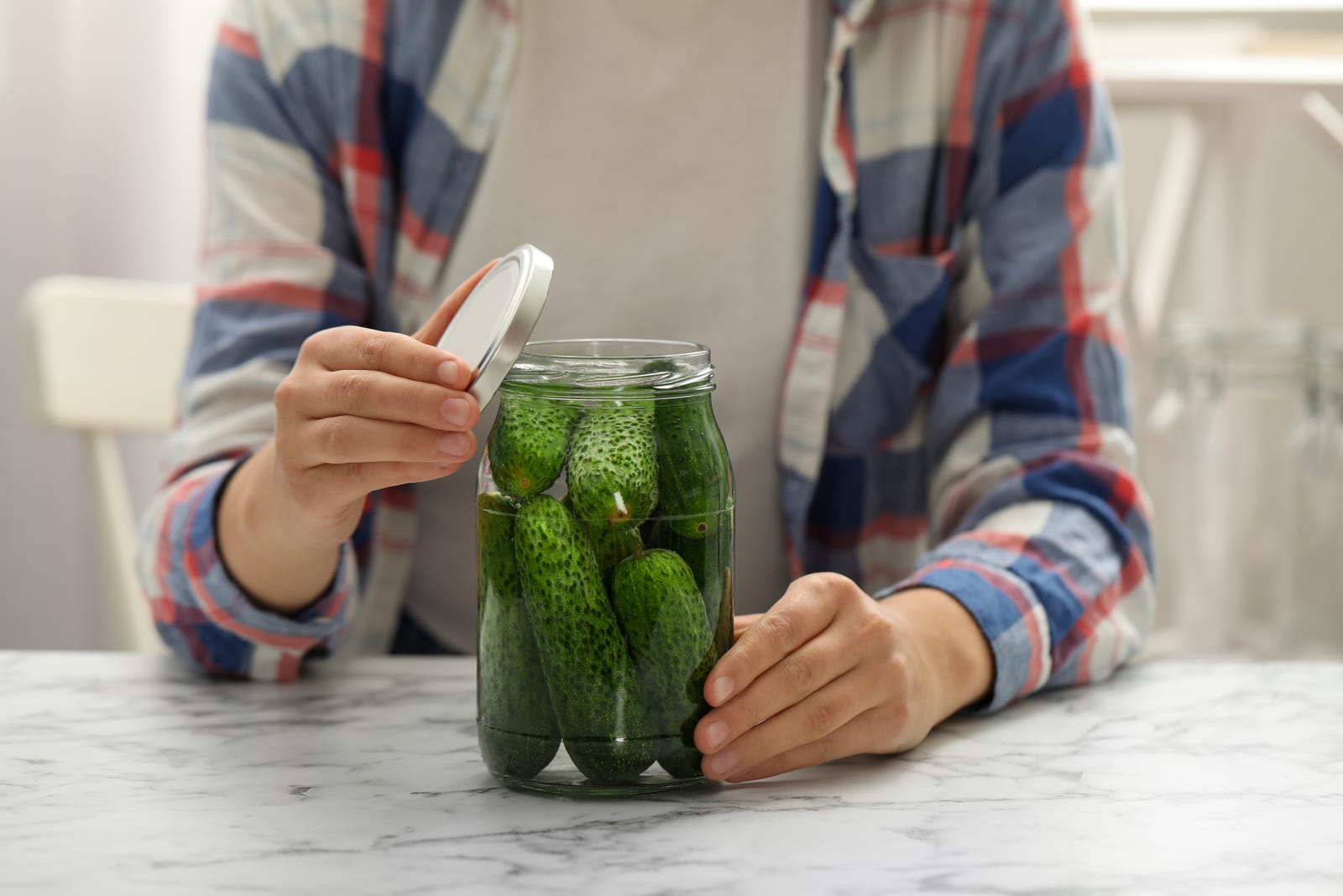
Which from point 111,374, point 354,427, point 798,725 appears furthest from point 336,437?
point 111,374

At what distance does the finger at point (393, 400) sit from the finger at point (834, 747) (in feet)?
0.63

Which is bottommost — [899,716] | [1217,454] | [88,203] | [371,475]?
[1217,454]

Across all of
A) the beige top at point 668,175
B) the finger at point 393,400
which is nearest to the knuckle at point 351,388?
the finger at point 393,400

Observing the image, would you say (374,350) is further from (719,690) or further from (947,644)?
(947,644)

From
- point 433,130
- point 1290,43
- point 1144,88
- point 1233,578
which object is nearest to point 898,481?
point 433,130

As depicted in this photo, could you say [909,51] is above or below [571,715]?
above

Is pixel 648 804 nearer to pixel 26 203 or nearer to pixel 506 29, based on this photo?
pixel 506 29

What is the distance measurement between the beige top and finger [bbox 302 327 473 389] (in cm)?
37

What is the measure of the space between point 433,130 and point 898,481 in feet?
1.35

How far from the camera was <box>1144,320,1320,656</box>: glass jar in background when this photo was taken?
64.5 inches

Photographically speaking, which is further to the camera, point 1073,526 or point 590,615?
point 1073,526

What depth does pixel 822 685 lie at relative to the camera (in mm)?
565

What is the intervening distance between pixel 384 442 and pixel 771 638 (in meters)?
0.17

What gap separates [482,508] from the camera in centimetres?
52
